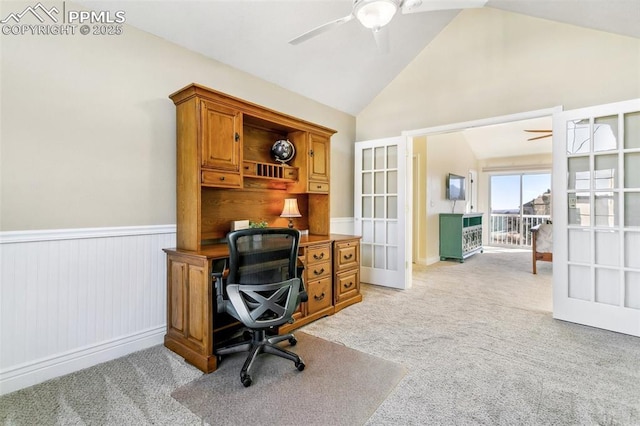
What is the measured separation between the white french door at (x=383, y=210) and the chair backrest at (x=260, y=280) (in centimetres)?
233

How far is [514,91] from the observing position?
3277 millimetres

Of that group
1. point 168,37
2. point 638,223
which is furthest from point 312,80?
point 638,223

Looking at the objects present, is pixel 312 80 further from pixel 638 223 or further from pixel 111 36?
pixel 638 223

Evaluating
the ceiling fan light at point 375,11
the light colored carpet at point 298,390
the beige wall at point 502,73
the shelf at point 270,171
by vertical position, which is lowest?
the light colored carpet at point 298,390

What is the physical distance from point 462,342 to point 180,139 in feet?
9.60

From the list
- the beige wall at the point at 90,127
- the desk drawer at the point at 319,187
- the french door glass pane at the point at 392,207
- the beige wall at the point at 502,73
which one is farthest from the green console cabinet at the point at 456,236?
the beige wall at the point at 90,127

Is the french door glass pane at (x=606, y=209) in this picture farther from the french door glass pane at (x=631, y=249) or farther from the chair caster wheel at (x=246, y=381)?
the chair caster wheel at (x=246, y=381)

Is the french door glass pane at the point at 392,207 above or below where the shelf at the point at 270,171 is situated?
below

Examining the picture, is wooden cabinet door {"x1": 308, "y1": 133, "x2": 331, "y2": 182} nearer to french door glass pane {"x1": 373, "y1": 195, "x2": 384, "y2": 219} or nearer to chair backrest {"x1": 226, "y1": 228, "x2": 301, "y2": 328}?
Result: french door glass pane {"x1": 373, "y1": 195, "x2": 384, "y2": 219}

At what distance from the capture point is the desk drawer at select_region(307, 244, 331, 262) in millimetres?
2898

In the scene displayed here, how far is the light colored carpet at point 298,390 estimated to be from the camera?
1.62 metres

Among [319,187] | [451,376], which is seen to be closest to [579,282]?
[451,376]

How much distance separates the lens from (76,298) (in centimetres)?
209

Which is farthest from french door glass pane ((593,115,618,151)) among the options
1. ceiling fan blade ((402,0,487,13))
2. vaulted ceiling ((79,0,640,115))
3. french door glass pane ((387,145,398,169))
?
french door glass pane ((387,145,398,169))
